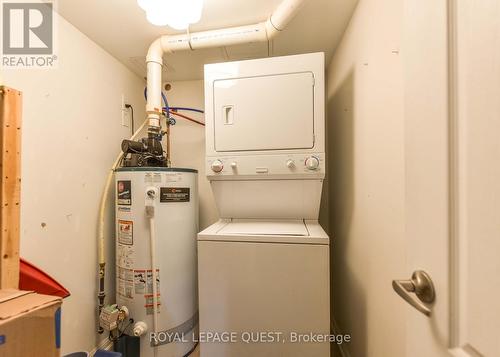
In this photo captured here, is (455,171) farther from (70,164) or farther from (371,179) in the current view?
(70,164)

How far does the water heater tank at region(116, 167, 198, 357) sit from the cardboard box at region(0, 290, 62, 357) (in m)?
0.59

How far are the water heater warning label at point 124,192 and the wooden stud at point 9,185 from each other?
513 millimetres

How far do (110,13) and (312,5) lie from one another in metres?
1.20

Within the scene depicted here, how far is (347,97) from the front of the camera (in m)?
1.48

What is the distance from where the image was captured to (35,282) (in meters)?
1.04

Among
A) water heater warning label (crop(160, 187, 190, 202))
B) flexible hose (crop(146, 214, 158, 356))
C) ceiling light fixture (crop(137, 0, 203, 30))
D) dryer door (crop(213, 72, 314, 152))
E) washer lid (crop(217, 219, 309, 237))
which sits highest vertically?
ceiling light fixture (crop(137, 0, 203, 30))

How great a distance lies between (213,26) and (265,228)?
1350 mm

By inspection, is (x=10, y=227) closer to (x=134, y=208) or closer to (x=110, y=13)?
(x=134, y=208)

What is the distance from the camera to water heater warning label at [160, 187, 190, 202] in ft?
4.88

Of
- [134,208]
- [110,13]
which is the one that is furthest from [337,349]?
[110,13]

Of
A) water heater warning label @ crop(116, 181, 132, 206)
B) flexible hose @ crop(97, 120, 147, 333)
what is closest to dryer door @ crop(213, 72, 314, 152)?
water heater warning label @ crop(116, 181, 132, 206)

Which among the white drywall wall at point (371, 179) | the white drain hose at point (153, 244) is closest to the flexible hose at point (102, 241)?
the white drain hose at point (153, 244)

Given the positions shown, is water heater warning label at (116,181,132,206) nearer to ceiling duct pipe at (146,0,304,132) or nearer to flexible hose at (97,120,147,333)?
flexible hose at (97,120,147,333)

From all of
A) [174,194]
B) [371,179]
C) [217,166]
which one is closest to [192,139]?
[174,194]
